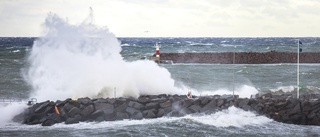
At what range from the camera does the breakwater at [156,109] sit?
1706 centimetres

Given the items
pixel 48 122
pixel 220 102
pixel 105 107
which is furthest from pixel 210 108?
pixel 48 122

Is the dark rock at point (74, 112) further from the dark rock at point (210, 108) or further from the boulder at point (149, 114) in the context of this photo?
the dark rock at point (210, 108)

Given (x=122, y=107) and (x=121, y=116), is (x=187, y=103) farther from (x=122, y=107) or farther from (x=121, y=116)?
(x=121, y=116)

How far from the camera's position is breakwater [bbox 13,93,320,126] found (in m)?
17.1

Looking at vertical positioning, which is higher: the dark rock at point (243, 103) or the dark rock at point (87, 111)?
the dark rock at point (243, 103)

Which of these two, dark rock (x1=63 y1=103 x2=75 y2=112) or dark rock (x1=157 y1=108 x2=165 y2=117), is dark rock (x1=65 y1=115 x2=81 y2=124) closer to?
dark rock (x1=63 y1=103 x2=75 y2=112)

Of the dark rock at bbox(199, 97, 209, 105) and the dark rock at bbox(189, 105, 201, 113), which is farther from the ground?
the dark rock at bbox(199, 97, 209, 105)

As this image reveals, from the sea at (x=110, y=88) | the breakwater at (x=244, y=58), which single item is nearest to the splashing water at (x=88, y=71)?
the sea at (x=110, y=88)

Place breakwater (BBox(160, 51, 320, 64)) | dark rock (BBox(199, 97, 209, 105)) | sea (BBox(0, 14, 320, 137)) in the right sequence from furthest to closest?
breakwater (BBox(160, 51, 320, 64)) → dark rock (BBox(199, 97, 209, 105)) → sea (BBox(0, 14, 320, 137))

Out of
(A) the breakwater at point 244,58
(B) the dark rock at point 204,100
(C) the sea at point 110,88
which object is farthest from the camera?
(A) the breakwater at point 244,58

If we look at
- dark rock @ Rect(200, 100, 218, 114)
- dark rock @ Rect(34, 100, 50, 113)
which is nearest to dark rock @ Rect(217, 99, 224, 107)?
dark rock @ Rect(200, 100, 218, 114)

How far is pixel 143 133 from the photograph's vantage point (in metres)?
15.3

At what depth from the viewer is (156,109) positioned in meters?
17.9

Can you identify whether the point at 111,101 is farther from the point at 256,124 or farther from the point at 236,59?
the point at 236,59
